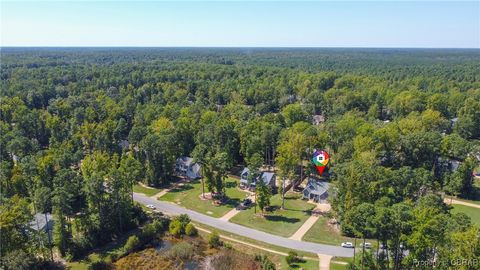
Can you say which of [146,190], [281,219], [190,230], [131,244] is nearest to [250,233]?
[281,219]

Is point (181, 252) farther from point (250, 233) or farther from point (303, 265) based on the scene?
point (303, 265)

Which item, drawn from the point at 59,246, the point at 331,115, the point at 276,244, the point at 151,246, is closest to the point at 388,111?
the point at 331,115

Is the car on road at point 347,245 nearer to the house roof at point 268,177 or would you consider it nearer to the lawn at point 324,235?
the lawn at point 324,235

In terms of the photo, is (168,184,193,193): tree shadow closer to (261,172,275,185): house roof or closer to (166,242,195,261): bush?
(261,172,275,185): house roof

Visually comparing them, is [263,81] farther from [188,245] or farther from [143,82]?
[188,245]

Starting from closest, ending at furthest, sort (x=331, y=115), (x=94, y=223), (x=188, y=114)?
(x=94, y=223) → (x=188, y=114) → (x=331, y=115)
